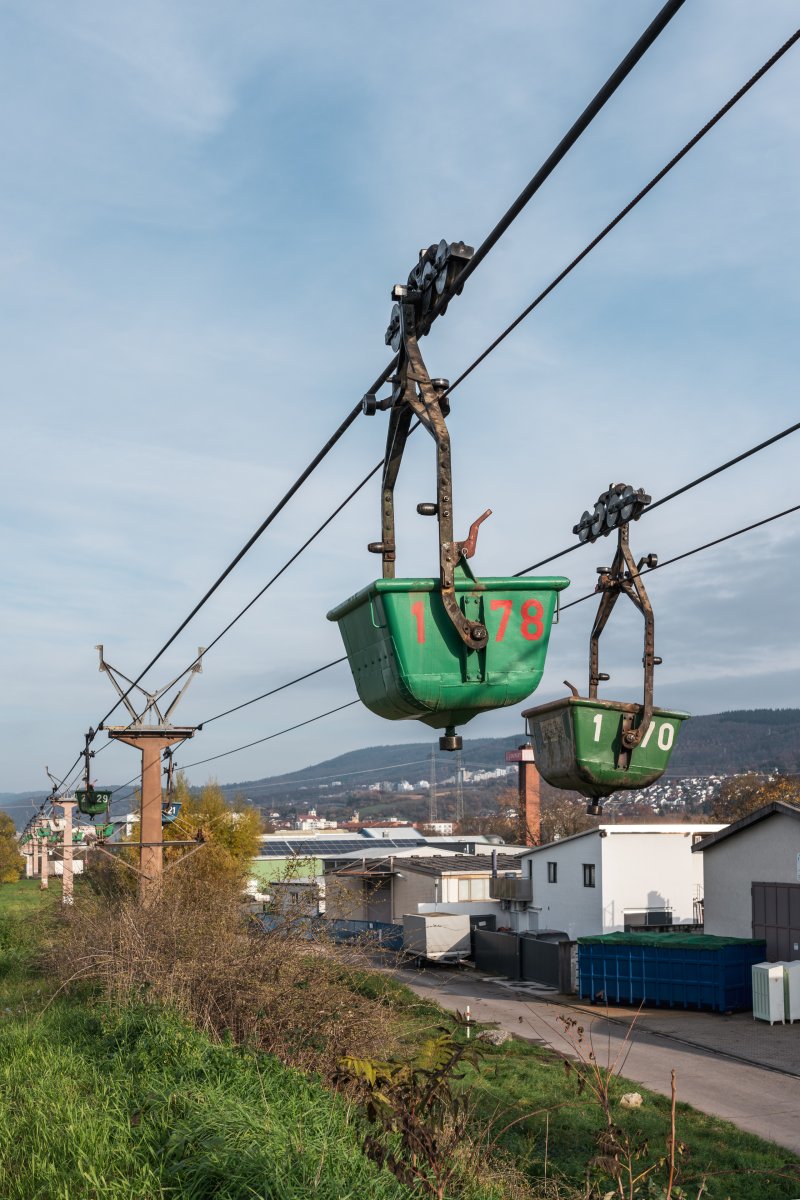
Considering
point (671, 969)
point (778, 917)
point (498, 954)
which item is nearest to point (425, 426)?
point (671, 969)

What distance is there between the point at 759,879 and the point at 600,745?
25.7 m

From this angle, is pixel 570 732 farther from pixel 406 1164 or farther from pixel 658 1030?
pixel 658 1030

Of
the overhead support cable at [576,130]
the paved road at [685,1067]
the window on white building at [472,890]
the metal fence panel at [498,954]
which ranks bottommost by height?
the metal fence panel at [498,954]

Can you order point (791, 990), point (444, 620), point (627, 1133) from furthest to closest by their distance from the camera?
point (791, 990)
point (627, 1133)
point (444, 620)

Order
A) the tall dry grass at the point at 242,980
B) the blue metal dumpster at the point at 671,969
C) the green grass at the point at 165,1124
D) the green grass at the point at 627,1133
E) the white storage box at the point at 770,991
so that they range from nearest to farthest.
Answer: the green grass at the point at 165,1124, the green grass at the point at 627,1133, the tall dry grass at the point at 242,980, the white storage box at the point at 770,991, the blue metal dumpster at the point at 671,969

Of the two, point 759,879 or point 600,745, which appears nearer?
point 600,745

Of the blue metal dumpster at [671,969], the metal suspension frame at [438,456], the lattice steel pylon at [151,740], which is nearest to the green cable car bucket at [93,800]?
the lattice steel pylon at [151,740]

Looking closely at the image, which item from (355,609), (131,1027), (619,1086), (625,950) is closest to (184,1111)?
(131,1027)

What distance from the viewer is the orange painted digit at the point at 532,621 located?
11.7ft

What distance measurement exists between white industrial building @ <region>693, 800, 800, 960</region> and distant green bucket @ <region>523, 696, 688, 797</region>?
23.6 meters

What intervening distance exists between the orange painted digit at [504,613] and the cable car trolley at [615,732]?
172cm

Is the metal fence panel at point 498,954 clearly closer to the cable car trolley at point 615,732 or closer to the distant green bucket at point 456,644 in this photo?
the cable car trolley at point 615,732

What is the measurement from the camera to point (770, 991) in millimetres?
24828

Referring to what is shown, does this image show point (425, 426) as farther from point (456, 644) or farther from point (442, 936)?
point (442, 936)
